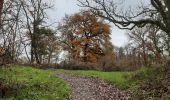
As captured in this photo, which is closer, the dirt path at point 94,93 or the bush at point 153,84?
the bush at point 153,84

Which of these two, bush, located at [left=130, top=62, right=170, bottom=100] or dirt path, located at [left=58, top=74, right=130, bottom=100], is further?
dirt path, located at [left=58, top=74, right=130, bottom=100]

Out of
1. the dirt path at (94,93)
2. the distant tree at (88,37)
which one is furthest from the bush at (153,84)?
the distant tree at (88,37)

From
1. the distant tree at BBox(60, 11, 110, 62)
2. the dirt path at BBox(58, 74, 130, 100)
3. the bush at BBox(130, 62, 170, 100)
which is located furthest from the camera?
the distant tree at BBox(60, 11, 110, 62)

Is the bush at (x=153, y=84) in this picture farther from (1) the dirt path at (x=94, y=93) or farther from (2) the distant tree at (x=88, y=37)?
(2) the distant tree at (x=88, y=37)

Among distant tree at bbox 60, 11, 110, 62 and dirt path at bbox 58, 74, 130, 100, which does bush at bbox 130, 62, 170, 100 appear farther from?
distant tree at bbox 60, 11, 110, 62

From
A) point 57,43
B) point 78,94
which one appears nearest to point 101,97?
point 78,94

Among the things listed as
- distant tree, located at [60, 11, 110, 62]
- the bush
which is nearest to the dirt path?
the bush

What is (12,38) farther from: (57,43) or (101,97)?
(57,43)

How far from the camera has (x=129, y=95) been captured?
2447cm

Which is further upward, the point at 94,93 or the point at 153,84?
the point at 153,84

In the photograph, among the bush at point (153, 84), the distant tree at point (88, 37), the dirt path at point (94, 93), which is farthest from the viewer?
the distant tree at point (88, 37)

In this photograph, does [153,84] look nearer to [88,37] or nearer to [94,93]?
[94,93]

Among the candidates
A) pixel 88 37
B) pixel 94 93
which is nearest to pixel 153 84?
pixel 94 93

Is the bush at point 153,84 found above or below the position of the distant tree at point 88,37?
below
